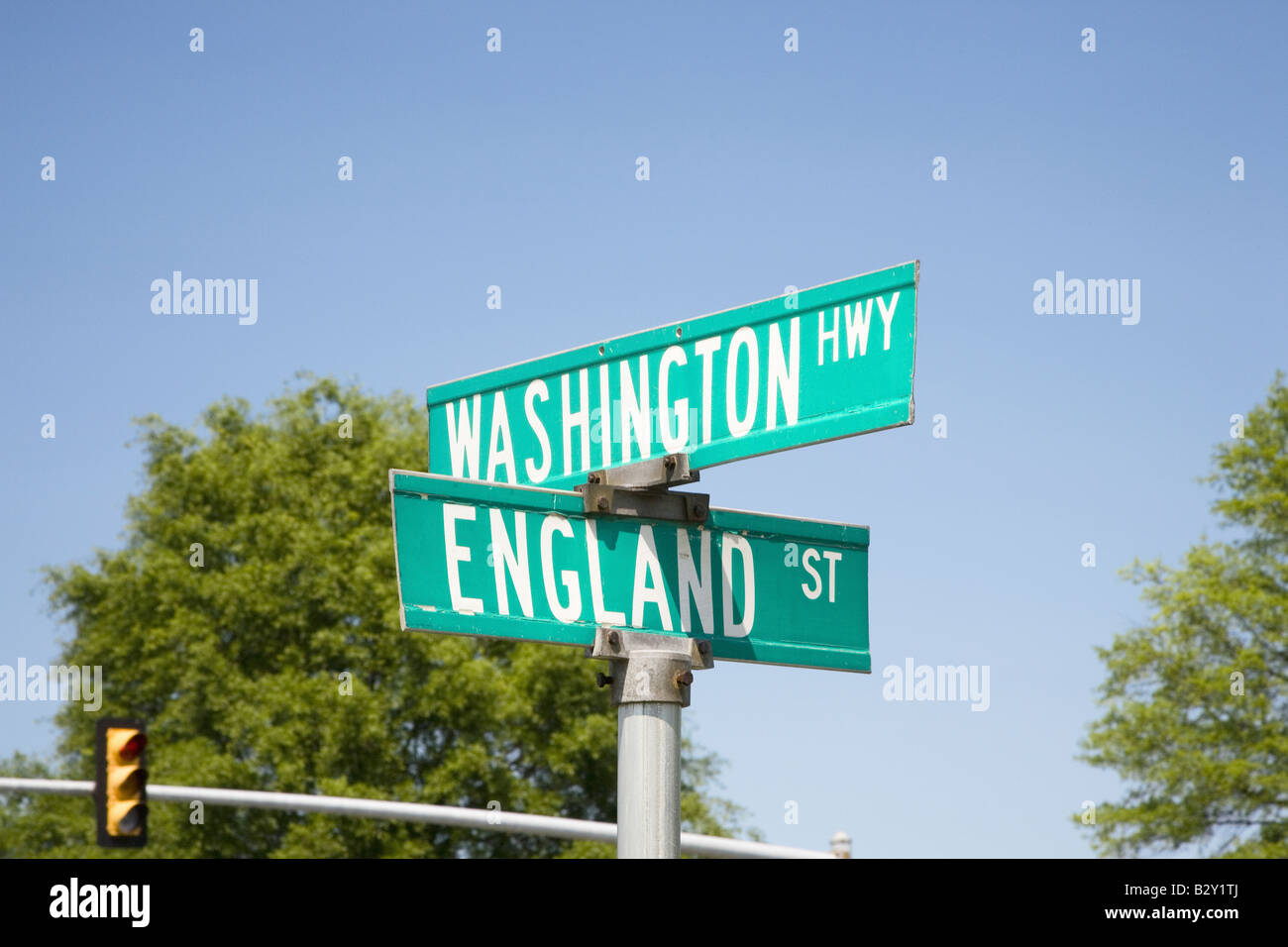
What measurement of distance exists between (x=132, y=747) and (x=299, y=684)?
16881 mm

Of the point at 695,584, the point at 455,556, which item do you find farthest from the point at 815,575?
the point at 455,556

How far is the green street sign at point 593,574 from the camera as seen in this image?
4.91 meters

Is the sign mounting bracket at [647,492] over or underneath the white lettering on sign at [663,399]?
underneath

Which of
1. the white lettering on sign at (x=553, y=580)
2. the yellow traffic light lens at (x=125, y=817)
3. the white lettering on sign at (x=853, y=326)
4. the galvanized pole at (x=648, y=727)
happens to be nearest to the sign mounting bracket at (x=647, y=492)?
the white lettering on sign at (x=553, y=580)

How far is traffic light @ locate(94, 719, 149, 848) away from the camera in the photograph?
42.7 ft

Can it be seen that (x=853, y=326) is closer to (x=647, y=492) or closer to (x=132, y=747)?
(x=647, y=492)

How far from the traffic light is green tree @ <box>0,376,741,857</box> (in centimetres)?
1531

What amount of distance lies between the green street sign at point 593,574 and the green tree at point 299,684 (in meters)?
24.0

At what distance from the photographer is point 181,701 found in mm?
30578

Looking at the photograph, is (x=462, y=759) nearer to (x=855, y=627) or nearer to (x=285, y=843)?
(x=285, y=843)

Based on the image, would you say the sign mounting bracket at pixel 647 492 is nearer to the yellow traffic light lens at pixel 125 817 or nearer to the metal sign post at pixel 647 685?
the metal sign post at pixel 647 685

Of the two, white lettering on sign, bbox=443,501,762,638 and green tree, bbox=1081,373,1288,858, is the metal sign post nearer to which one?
white lettering on sign, bbox=443,501,762,638

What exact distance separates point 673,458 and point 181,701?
27346 mm
